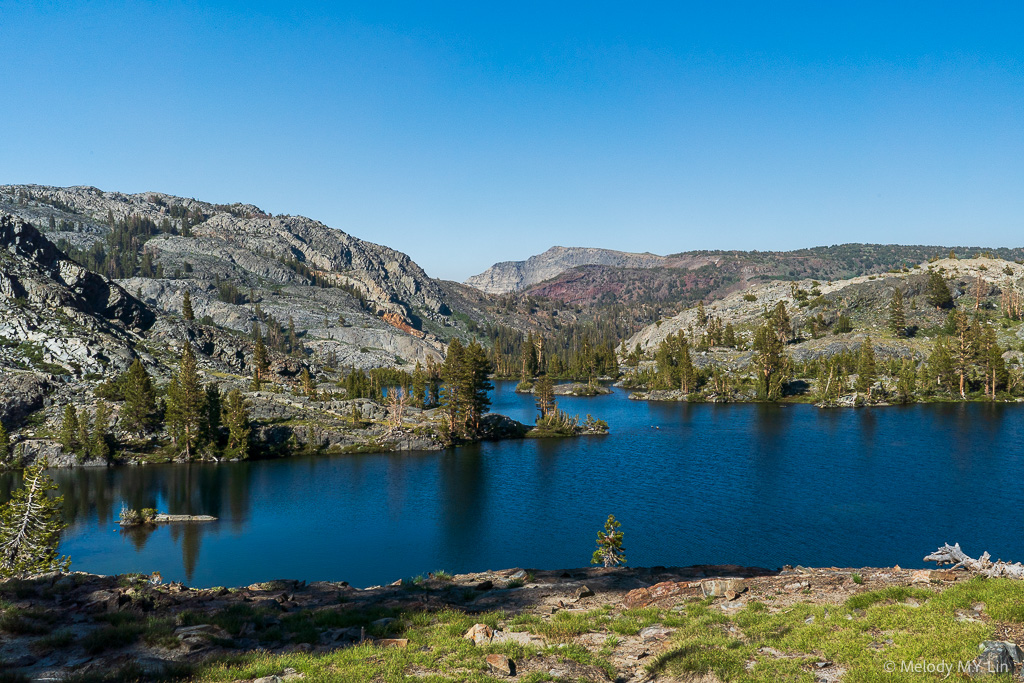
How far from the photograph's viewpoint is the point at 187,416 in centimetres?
11469

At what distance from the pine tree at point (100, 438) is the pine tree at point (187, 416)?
35.0 ft

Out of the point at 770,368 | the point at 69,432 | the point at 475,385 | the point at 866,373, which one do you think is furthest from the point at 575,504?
the point at 770,368

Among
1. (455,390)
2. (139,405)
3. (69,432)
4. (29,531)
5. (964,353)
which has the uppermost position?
(964,353)

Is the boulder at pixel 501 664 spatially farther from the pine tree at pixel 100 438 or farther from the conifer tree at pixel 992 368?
the conifer tree at pixel 992 368

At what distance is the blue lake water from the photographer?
61.5 m

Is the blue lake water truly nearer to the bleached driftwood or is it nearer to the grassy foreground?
the grassy foreground

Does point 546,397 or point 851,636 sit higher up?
point 546,397

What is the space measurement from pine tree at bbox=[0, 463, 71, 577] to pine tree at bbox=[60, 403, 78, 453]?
7340 cm

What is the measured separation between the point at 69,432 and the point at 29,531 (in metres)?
78.9

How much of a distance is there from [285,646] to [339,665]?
3.95 metres

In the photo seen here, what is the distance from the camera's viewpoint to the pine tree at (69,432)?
109500 millimetres

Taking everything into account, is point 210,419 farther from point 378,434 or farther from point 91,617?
point 91,617

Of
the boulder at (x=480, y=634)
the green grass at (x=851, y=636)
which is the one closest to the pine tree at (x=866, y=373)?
the green grass at (x=851, y=636)

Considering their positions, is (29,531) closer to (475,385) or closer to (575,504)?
(575,504)
